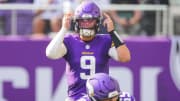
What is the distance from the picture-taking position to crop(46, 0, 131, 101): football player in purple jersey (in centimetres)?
659

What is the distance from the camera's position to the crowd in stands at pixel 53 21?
32.5 ft

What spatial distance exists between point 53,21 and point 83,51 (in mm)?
3336

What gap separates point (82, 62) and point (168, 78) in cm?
254

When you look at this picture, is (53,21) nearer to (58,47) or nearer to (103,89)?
(58,47)

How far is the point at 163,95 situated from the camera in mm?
8969

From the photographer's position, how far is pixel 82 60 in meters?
6.66

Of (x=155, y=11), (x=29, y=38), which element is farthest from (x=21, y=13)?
(x=155, y=11)

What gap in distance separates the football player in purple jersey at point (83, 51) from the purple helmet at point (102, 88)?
141cm

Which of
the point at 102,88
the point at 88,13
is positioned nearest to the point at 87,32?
the point at 88,13

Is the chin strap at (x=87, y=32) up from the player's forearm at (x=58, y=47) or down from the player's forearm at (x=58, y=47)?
up

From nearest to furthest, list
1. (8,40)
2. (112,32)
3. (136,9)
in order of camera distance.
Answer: (112,32)
(8,40)
(136,9)

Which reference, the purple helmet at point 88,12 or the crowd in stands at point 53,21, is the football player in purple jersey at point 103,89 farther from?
the crowd in stands at point 53,21

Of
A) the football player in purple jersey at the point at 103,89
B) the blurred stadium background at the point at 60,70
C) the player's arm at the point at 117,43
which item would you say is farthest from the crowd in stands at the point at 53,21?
the football player in purple jersey at the point at 103,89

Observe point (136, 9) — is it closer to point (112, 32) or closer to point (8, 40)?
point (8, 40)
